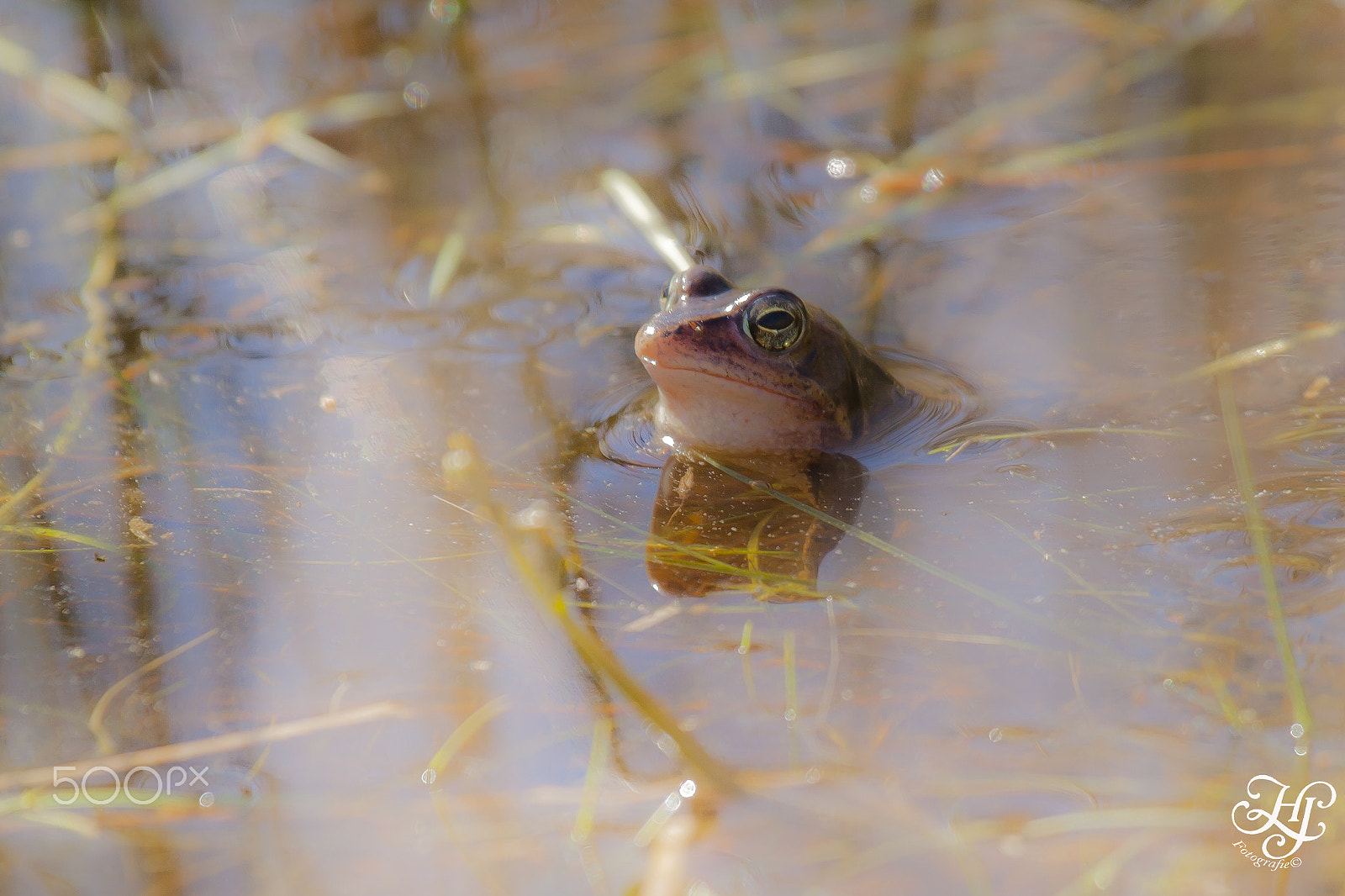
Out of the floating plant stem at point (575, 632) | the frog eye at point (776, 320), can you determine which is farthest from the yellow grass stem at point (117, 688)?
the frog eye at point (776, 320)

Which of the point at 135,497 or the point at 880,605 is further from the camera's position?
the point at 135,497

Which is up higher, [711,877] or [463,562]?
[463,562]

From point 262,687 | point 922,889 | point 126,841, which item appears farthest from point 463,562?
point 922,889

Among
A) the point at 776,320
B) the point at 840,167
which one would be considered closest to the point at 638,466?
the point at 776,320

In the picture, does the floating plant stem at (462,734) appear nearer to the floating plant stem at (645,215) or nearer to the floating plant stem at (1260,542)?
the floating plant stem at (1260,542)

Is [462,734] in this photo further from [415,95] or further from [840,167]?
[415,95]

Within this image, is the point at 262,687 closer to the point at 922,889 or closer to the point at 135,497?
the point at 135,497

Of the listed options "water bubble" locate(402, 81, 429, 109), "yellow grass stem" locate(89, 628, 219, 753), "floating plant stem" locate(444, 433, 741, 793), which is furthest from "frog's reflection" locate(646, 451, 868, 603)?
"water bubble" locate(402, 81, 429, 109)
